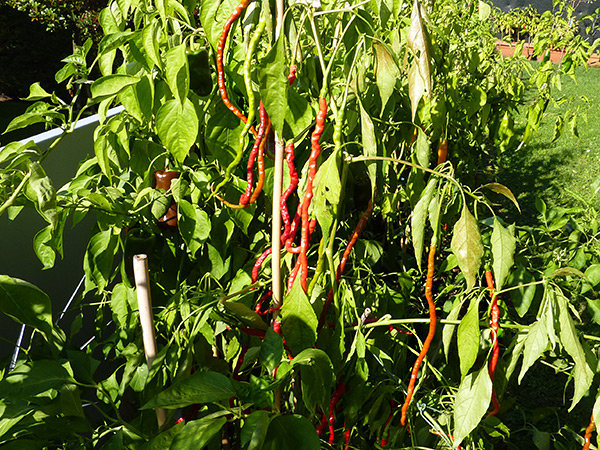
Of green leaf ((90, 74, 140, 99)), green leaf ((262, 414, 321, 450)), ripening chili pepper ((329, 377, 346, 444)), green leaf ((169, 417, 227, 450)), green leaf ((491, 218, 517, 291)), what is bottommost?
ripening chili pepper ((329, 377, 346, 444))

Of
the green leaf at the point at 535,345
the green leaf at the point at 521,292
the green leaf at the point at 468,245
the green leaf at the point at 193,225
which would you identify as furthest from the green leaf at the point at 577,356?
the green leaf at the point at 193,225

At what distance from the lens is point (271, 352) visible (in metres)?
0.75

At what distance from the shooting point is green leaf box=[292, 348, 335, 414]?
74 centimetres

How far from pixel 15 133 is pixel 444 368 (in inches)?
195

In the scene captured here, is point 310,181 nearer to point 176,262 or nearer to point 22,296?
point 22,296

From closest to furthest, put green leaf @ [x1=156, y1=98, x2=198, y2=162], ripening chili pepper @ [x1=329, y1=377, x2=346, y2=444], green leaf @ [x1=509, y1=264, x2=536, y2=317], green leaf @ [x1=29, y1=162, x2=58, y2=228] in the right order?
green leaf @ [x1=29, y1=162, x2=58, y2=228] < green leaf @ [x1=156, y1=98, x2=198, y2=162] < ripening chili pepper @ [x1=329, y1=377, x2=346, y2=444] < green leaf @ [x1=509, y1=264, x2=536, y2=317]

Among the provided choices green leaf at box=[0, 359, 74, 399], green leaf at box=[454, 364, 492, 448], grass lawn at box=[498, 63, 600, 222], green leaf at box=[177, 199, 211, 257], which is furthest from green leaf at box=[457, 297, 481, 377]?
grass lawn at box=[498, 63, 600, 222]

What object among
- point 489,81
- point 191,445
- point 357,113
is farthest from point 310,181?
point 489,81

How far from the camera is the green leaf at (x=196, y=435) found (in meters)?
0.64

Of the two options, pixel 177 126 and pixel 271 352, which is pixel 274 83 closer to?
pixel 177 126

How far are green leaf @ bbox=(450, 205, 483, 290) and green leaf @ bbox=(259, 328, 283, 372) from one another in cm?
27

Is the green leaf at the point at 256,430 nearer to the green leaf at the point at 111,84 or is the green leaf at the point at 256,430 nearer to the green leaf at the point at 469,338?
the green leaf at the point at 469,338

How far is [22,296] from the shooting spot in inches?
28.5

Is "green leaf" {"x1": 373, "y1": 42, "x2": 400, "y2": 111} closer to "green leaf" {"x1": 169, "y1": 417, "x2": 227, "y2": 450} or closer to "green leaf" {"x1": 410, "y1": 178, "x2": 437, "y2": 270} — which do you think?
"green leaf" {"x1": 410, "y1": 178, "x2": 437, "y2": 270}
